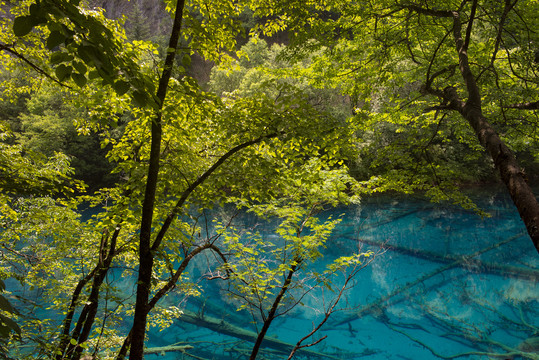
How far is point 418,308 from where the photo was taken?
7.77 meters

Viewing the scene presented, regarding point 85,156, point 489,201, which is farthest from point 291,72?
point 85,156

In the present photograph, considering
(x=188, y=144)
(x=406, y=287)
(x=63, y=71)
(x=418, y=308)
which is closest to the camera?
(x=63, y=71)

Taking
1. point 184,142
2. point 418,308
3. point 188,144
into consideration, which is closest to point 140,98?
point 184,142

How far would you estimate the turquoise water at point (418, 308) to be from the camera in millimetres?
6371

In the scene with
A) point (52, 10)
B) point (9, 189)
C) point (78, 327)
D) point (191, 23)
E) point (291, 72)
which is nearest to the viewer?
point (52, 10)

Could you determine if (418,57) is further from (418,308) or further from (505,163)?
(418,308)

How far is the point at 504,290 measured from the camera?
325 inches

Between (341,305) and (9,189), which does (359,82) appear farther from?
(341,305)

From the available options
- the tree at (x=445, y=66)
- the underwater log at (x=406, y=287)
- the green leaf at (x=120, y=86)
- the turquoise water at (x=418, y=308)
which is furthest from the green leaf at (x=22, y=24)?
the underwater log at (x=406, y=287)

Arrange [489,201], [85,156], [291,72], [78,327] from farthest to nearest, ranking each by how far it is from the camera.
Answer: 1. [85,156]
2. [489,201]
3. [291,72]
4. [78,327]

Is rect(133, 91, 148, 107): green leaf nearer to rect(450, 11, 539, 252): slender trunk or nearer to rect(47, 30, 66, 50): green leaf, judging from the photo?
rect(47, 30, 66, 50): green leaf

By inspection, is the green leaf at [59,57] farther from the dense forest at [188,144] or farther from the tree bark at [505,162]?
the tree bark at [505,162]

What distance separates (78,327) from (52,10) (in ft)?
13.5

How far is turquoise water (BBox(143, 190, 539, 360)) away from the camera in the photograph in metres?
6.37
